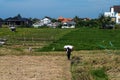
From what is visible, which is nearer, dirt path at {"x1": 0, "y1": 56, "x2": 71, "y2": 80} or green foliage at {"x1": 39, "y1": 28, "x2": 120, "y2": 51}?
dirt path at {"x1": 0, "y1": 56, "x2": 71, "y2": 80}

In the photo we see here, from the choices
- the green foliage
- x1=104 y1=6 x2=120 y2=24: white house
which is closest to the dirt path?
the green foliage

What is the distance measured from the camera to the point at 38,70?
1220 cm

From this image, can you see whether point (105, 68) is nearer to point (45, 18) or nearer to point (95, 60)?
point (95, 60)

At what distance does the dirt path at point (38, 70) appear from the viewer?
10.6 m

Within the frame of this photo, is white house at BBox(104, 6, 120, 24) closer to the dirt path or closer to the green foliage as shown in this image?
the green foliage

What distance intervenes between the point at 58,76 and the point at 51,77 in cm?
31

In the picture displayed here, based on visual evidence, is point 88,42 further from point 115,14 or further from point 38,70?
point 115,14

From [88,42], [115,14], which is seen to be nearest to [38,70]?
[88,42]

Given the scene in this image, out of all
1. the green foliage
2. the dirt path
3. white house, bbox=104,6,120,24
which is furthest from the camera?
white house, bbox=104,6,120,24

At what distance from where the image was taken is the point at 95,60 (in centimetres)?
1420

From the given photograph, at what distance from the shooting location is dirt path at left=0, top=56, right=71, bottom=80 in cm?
1064

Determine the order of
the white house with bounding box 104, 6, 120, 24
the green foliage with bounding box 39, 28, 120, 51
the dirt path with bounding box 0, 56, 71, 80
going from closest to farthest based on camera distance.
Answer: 1. the dirt path with bounding box 0, 56, 71, 80
2. the green foliage with bounding box 39, 28, 120, 51
3. the white house with bounding box 104, 6, 120, 24

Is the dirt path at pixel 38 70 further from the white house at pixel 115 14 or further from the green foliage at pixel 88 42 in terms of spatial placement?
the white house at pixel 115 14

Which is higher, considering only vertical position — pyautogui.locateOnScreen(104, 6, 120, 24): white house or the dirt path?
pyautogui.locateOnScreen(104, 6, 120, 24): white house
